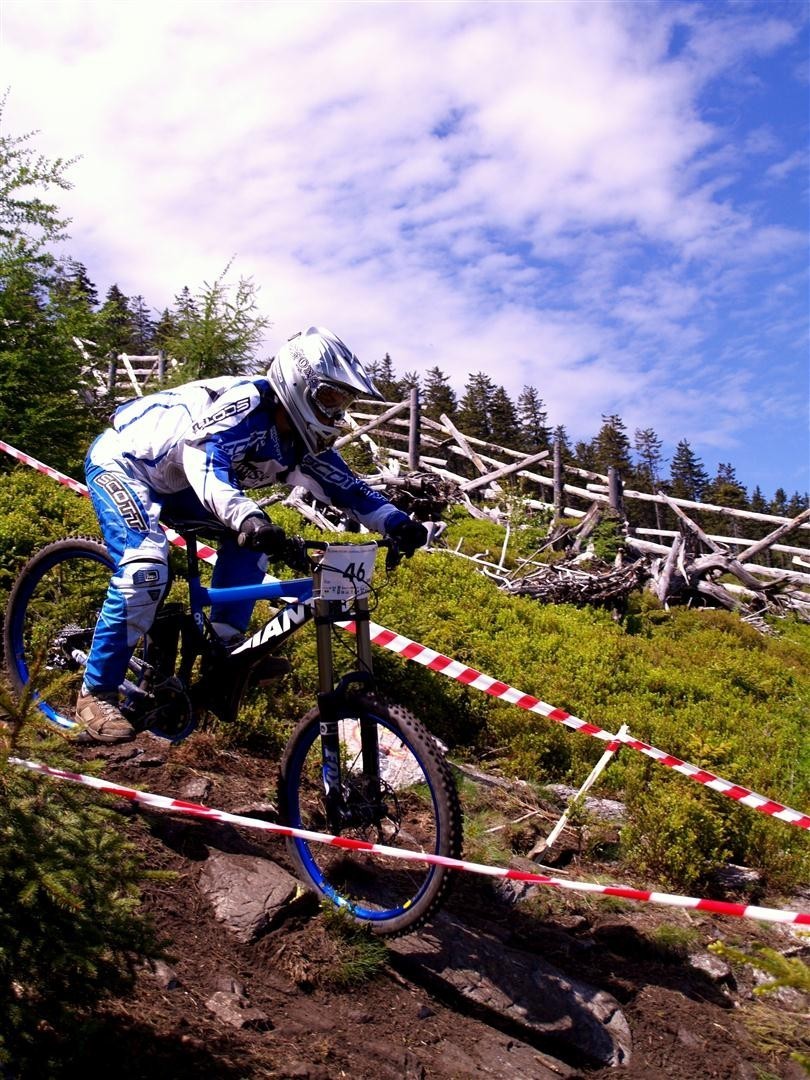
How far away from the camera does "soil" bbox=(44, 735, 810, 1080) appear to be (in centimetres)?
297

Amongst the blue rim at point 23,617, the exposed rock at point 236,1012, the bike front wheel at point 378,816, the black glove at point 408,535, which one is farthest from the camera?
the blue rim at point 23,617

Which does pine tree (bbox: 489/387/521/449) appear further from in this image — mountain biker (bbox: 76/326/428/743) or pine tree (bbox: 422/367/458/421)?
mountain biker (bbox: 76/326/428/743)

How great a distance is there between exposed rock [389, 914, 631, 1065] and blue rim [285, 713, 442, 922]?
19 centimetres

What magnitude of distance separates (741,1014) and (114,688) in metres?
3.84

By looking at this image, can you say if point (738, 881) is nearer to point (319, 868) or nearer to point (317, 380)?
point (319, 868)

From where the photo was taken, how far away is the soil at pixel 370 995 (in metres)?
2.97

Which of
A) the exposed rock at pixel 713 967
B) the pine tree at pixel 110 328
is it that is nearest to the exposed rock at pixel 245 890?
the exposed rock at pixel 713 967

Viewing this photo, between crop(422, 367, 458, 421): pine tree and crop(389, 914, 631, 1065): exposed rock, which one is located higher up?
crop(422, 367, 458, 421): pine tree

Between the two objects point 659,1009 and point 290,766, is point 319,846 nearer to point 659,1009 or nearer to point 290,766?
point 290,766

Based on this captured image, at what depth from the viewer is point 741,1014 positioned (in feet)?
14.4

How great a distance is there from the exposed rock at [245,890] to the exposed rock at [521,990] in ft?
2.01

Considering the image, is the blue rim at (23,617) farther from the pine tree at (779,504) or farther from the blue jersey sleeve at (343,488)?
the pine tree at (779,504)

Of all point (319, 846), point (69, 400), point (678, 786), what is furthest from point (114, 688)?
point (69, 400)

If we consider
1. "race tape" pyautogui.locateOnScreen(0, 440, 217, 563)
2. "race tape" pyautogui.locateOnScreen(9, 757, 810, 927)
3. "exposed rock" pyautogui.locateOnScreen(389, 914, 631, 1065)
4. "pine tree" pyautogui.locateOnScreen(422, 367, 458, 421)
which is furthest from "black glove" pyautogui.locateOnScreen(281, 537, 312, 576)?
"pine tree" pyautogui.locateOnScreen(422, 367, 458, 421)
